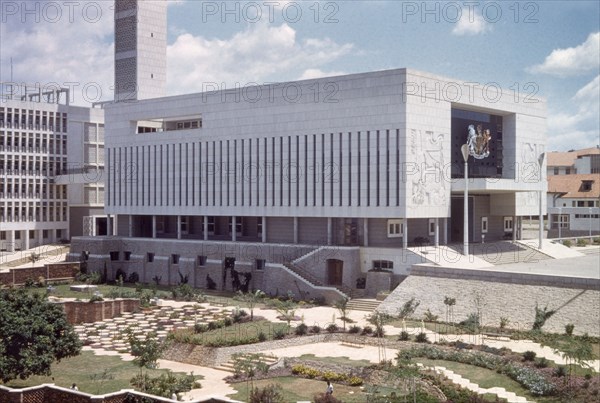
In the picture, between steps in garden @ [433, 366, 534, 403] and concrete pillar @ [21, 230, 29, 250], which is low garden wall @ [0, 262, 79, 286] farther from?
steps in garden @ [433, 366, 534, 403]

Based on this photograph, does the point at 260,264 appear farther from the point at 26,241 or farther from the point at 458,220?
the point at 26,241

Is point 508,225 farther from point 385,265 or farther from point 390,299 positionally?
point 390,299

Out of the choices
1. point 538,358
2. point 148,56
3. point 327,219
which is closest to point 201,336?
point 538,358

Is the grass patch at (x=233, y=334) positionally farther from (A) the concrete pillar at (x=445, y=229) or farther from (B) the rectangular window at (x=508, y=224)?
(B) the rectangular window at (x=508, y=224)

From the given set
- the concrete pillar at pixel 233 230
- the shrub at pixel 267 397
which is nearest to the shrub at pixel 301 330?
the shrub at pixel 267 397

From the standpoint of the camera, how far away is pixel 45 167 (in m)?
78.2

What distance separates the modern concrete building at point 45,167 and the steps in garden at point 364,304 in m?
37.3

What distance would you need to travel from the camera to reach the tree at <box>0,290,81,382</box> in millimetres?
28062

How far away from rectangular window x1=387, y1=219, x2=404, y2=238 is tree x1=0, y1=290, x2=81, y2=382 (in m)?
29.1

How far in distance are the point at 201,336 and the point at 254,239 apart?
2534 cm

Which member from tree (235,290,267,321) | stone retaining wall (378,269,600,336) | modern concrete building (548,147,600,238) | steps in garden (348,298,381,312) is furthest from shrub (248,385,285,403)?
modern concrete building (548,147,600,238)

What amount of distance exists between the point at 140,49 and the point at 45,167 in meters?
16.4

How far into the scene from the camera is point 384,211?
51.4m

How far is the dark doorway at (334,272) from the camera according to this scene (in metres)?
52.4
